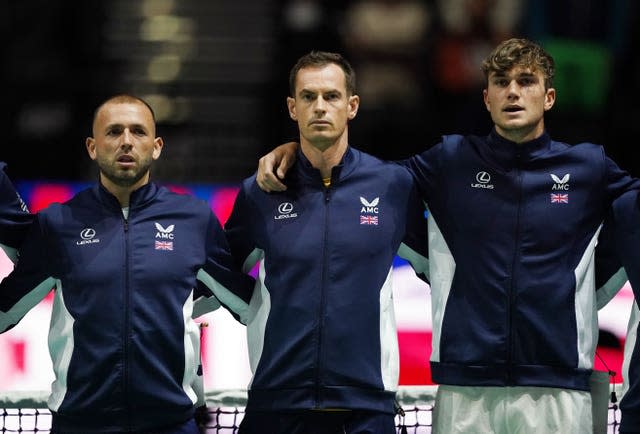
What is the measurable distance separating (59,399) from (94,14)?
308 inches

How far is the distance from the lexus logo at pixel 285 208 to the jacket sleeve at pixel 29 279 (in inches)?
45.9

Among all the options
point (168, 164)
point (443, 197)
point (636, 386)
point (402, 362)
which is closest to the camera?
point (636, 386)

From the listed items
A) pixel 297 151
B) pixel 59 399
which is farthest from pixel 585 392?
pixel 59 399

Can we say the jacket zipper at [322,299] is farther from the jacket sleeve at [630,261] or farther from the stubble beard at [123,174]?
the jacket sleeve at [630,261]

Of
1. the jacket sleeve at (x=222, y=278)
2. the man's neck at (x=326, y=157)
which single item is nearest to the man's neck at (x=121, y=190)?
the jacket sleeve at (x=222, y=278)

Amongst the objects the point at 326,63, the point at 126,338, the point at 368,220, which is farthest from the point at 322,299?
the point at 326,63

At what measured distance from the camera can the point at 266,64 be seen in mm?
13602

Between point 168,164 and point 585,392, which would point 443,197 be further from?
point 168,164

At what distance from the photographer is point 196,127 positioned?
13.2 m

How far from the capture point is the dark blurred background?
512 inches

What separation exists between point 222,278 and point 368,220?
827mm

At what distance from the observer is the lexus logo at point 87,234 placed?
21.5 feet

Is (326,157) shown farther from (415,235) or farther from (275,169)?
(415,235)

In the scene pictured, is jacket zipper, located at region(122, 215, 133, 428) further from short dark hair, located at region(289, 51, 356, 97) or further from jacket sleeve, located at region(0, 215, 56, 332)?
short dark hair, located at region(289, 51, 356, 97)
